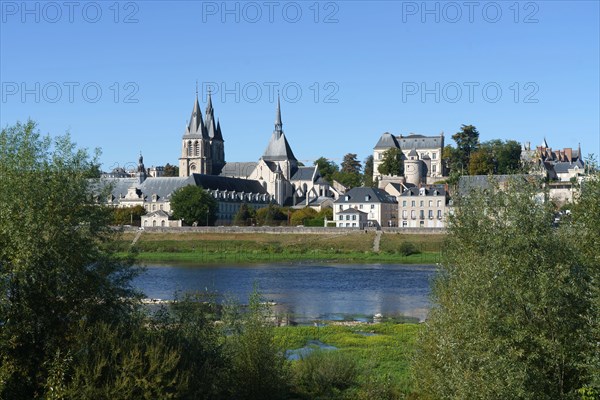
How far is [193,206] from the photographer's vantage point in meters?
98.9

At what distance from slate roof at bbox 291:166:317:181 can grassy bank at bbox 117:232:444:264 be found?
4519cm

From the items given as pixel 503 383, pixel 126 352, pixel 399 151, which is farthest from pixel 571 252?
pixel 399 151

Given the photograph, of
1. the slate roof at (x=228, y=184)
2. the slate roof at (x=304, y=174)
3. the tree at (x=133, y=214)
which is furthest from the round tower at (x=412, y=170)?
the tree at (x=133, y=214)

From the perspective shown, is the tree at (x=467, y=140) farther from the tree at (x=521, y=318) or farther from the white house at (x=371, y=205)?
the tree at (x=521, y=318)

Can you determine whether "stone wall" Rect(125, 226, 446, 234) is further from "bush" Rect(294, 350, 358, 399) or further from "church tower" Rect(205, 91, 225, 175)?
"bush" Rect(294, 350, 358, 399)

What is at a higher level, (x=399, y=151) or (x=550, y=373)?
(x=399, y=151)

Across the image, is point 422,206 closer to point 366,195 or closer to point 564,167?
point 366,195

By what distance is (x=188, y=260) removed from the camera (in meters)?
71.8

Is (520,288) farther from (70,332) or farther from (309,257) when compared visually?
(309,257)

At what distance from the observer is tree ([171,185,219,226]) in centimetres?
9869

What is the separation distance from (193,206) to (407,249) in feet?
108

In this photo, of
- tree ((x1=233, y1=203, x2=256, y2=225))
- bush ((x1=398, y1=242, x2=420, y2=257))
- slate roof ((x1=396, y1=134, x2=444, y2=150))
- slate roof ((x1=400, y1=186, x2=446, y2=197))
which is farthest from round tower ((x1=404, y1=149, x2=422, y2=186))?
bush ((x1=398, y1=242, x2=420, y2=257))

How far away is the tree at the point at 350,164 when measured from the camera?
157 meters

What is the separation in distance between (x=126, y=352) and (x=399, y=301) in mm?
26431
